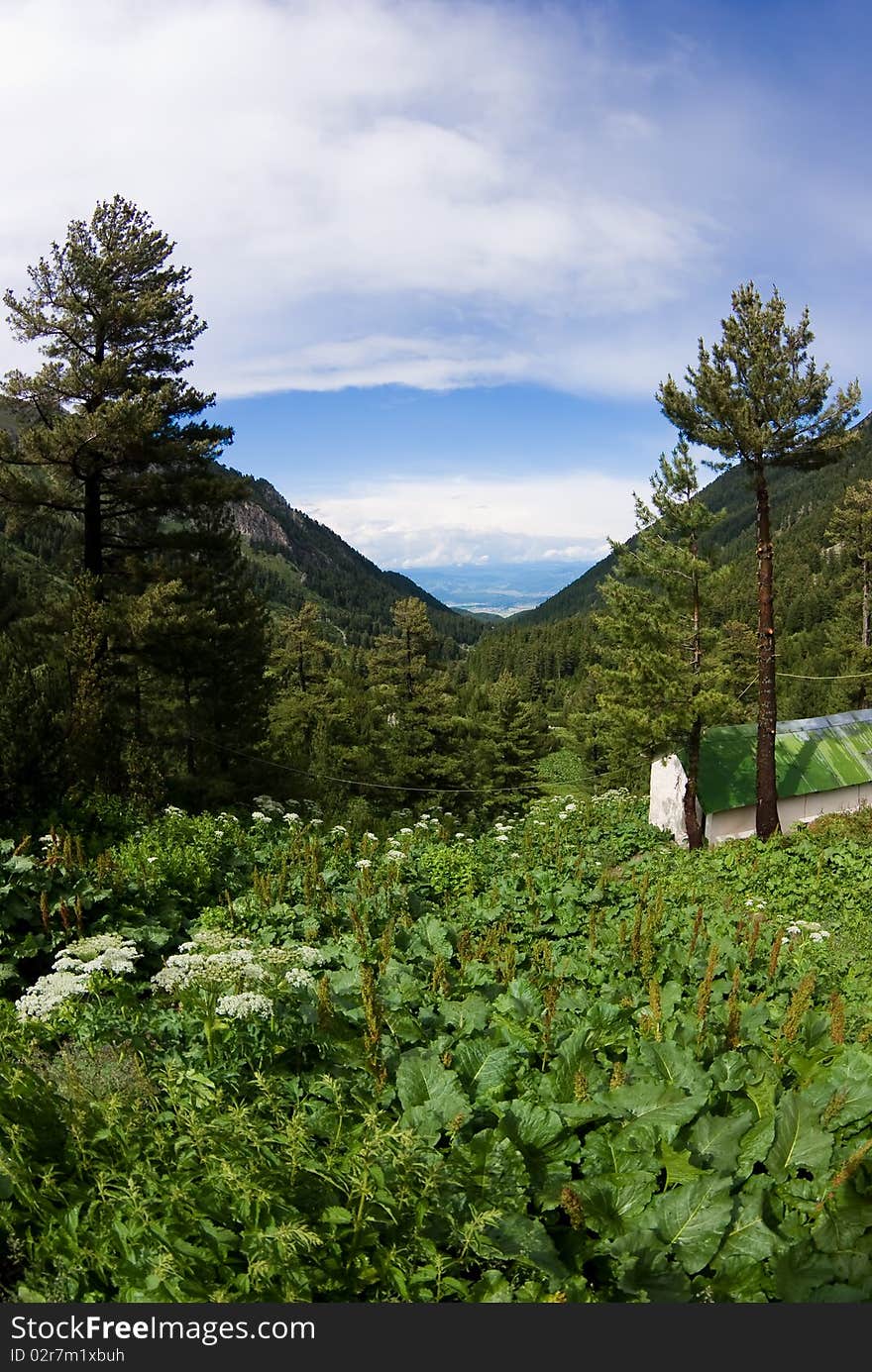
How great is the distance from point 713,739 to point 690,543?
8996mm

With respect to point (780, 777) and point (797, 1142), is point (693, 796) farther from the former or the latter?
point (797, 1142)

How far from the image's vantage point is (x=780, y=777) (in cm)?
2434

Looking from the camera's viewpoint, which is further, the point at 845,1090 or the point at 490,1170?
the point at 845,1090

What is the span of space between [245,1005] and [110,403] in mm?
16059

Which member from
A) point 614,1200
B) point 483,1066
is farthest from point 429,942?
point 614,1200

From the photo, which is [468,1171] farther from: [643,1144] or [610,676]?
[610,676]

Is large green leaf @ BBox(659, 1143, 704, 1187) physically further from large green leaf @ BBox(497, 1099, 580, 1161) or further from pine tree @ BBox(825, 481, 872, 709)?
pine tree @ BBox(825, 481, 872, 709)

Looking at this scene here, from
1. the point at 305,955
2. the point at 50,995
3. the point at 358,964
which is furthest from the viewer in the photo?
the point at 358,964

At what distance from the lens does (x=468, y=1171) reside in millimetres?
3094

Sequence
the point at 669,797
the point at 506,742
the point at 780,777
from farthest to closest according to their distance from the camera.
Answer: the point at 506,742 → the point at 780,777 → the point at 669,797

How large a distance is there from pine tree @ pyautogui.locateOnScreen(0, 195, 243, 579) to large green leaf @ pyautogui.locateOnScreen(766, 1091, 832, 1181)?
1686cm

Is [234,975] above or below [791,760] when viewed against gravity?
above

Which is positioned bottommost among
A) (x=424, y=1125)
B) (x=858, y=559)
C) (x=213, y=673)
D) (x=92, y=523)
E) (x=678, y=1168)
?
(x=678, y=1168)

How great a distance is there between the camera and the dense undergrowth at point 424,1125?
264 centimetres
